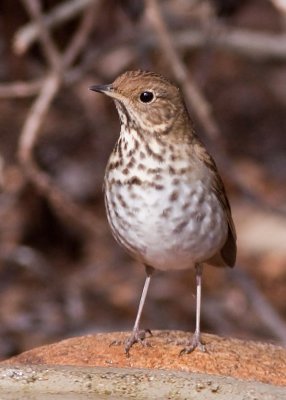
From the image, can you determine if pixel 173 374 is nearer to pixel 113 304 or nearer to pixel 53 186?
pixel 53 186

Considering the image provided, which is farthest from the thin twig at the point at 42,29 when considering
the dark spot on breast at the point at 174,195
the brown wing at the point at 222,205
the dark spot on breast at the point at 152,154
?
the dark spot on breast at the point at 174,195

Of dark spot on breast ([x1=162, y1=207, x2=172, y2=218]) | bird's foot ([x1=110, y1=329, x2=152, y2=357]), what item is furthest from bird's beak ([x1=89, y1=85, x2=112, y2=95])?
bird's foot ([x1=110, y1=329, x2=152, y2=357])

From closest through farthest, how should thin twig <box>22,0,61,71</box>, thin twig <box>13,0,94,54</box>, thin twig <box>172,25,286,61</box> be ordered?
thin twig <box>22,0,61,71</box> < thin twig <box>13,0,94,54</box> < thin twig <box>172,25,286,61</box>

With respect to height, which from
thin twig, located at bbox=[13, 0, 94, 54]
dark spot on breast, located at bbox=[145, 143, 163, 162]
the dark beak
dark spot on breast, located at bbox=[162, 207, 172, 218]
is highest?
thin twig, located at bbox=[13, 0, 94, 54]

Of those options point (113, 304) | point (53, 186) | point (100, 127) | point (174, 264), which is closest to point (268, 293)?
point (113, 304)

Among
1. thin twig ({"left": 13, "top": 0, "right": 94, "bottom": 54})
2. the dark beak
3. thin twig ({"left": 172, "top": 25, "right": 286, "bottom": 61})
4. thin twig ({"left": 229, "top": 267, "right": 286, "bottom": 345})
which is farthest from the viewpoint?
thin twig ({"left": 172, "top": 25, "right": 286, "bottom": 61})

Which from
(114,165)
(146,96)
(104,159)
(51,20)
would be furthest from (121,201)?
(104,159)

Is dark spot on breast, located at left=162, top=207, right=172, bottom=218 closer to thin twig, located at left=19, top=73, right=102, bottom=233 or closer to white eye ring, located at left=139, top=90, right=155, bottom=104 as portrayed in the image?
white eye ring, located at left=139, top=90, right=155, bottom=104

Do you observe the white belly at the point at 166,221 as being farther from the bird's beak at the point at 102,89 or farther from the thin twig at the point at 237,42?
the thin twig at the point at 237,42

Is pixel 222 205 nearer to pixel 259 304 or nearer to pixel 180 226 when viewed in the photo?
pixel 180 226
